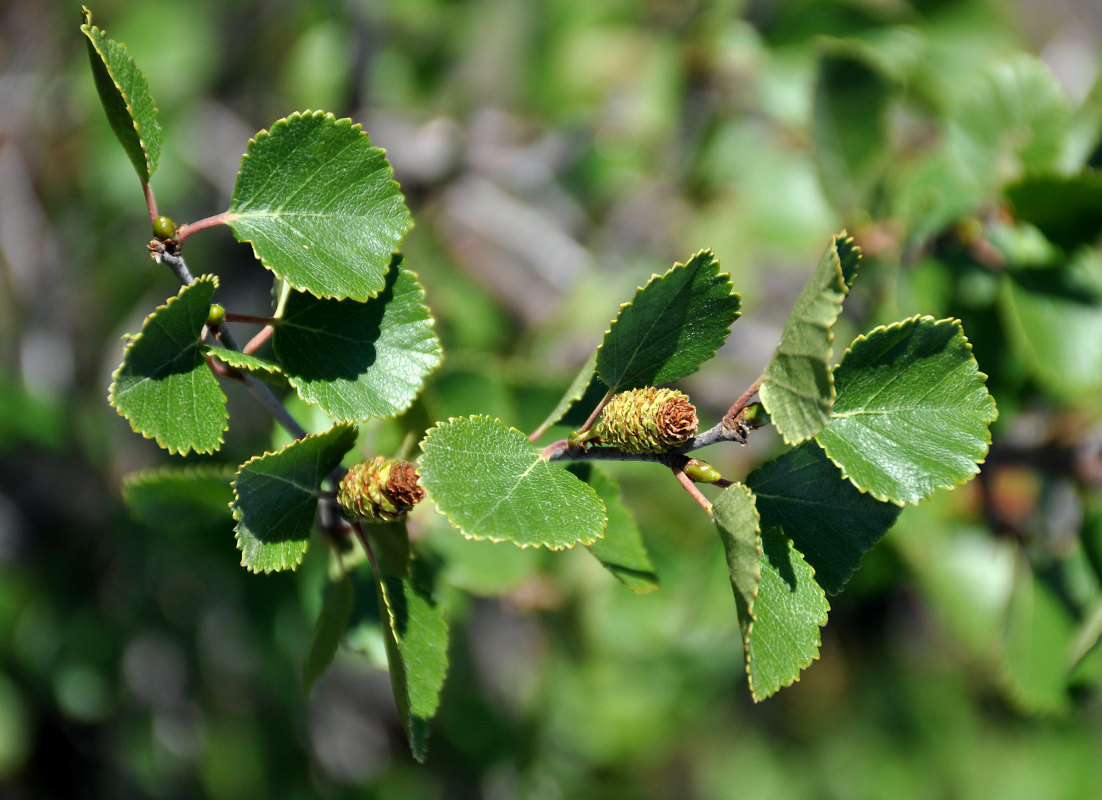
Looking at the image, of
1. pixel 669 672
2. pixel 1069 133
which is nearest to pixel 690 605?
pixel 669 672

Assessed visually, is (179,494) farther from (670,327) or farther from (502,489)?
(670,327)

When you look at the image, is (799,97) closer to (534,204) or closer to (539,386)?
(534,204)

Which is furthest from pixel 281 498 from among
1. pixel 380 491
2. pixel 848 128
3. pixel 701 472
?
pixel 848 128

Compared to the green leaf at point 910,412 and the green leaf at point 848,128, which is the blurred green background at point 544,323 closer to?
the green leaf at point 848,128

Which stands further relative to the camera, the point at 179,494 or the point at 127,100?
the point at 179,494

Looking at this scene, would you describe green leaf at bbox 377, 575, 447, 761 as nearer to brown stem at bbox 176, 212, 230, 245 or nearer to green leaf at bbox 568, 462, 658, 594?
green leaf at bbox 568, 462, 658, 594
